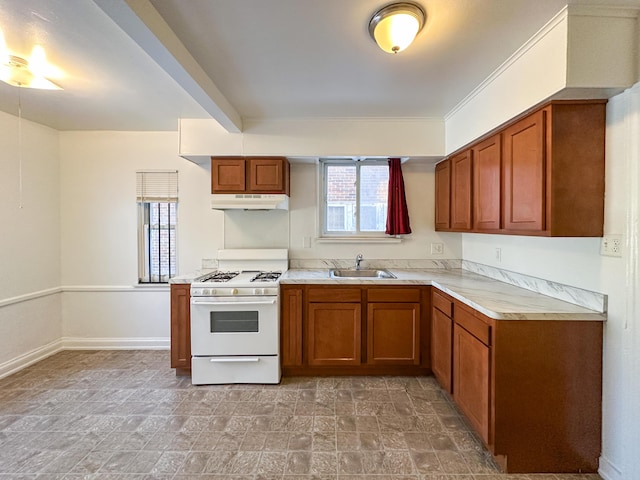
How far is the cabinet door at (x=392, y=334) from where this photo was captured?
9.20 ft

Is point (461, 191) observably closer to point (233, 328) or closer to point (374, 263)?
point (374, 263)

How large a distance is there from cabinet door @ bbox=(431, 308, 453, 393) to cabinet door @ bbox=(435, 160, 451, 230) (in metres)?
0.97

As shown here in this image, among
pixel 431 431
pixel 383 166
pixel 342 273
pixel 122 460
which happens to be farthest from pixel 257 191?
pixel 431 431

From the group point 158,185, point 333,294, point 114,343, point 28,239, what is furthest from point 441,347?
point 28,239

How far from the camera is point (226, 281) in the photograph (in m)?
2.81

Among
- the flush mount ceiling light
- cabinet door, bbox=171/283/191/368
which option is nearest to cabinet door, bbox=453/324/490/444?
the flush mount ceiling light

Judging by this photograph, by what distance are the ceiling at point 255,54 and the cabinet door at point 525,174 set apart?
1.58ft

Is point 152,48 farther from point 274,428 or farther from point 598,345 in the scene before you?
point 598,345

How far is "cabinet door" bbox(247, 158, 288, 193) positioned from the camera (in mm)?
3076

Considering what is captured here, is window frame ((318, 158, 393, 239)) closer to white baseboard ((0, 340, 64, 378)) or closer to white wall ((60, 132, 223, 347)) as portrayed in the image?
white wall ((60, 132, 223, 347))

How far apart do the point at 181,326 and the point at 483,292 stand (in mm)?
2586

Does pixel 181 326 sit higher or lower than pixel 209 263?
lower

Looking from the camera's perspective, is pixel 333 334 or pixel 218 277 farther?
pixel 218 277

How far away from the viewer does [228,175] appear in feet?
10.1
